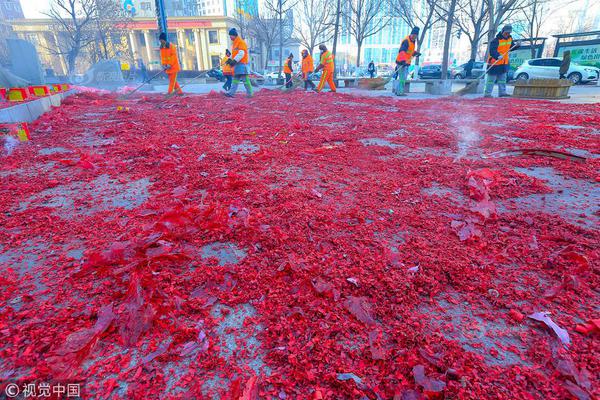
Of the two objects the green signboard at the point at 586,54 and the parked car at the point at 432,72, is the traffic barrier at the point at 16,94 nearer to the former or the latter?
the green signboard at the point at 586,54

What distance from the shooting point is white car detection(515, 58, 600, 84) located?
18875 mm

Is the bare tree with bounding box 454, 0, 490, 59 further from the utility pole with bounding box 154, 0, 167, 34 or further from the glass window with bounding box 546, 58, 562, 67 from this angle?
the utility pole with bounding box 154, 0, 167, 34

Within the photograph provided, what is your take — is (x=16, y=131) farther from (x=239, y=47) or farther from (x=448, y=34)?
(x=448, y=34)

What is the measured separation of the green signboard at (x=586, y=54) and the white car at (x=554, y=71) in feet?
9.43

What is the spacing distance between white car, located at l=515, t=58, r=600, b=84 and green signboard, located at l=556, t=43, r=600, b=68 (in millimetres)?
2875

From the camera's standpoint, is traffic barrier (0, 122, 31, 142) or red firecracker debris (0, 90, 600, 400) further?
traffic barrier (0, 122, 31, 142)

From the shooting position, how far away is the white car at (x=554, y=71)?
18.9 metres

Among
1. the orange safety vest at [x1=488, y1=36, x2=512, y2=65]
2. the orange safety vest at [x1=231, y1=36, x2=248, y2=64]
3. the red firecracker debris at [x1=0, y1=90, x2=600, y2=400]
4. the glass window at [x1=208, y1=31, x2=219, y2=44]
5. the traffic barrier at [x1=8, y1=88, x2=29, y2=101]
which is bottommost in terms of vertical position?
the red firecracker debris at [x1=0, y1=90, x2=600, y2=400]

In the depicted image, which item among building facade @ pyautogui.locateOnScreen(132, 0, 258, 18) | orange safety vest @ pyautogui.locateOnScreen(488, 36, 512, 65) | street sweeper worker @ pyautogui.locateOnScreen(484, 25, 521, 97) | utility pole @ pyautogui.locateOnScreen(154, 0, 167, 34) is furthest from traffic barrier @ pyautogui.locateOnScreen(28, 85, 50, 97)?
building facade @ pyautogui.locateOnScreen(132, 0, 258, 18)

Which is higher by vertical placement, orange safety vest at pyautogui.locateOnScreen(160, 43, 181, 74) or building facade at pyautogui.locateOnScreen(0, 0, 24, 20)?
building facade at pyautogui.locateOnScreen(0, 0, 24, 20)

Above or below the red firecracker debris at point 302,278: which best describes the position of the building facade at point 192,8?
above

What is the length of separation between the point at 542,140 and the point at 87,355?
20.0 feet

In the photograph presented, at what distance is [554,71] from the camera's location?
19.3 m

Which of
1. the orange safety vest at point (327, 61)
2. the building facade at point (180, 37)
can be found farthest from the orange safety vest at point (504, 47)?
the building facade at point (180, 37)
